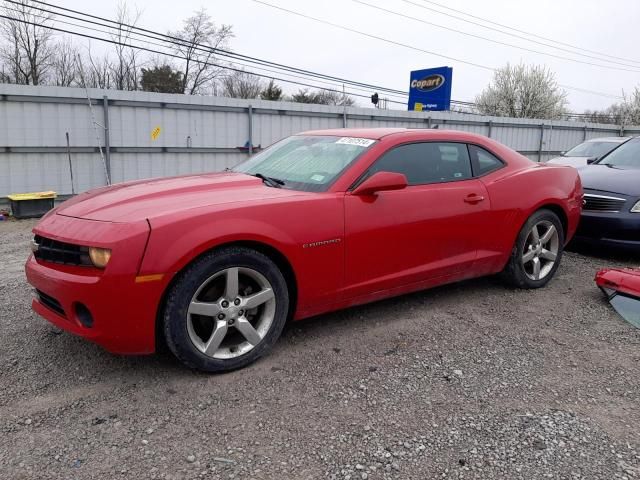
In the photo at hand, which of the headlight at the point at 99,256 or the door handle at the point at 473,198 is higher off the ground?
the door handle at the point at 473,198

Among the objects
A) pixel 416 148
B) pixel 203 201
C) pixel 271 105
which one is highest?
pixel 271 105

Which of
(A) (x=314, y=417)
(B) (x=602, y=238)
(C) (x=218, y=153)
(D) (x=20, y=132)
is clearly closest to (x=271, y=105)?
(C) (x=218, y=153)

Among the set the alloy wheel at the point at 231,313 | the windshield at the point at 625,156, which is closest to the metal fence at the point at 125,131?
the windshield at the point at 625,156

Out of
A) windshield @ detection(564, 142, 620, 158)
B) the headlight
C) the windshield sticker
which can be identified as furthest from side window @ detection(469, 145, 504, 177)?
windshield @ detection(564, 142, 620, 158)

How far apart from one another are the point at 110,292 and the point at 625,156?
21.7 ft

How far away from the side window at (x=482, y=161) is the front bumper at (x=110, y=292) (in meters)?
2.80

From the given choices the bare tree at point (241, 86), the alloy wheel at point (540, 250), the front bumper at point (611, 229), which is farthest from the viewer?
the bare tree at point (241, 86)

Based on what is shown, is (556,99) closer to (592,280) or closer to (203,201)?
(592,280)

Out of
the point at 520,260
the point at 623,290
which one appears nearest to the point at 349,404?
the point at 520,260

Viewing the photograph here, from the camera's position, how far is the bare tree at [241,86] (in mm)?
34844

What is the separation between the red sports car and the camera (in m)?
2.62

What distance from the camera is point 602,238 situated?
18.1 ft

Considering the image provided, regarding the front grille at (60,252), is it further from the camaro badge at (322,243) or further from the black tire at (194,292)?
the camaro badge at (322,243)

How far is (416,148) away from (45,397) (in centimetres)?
295
